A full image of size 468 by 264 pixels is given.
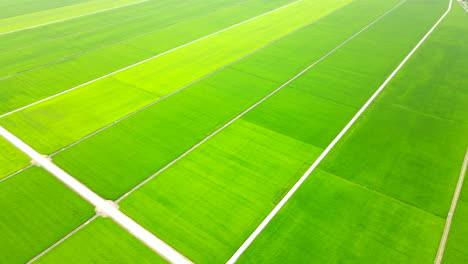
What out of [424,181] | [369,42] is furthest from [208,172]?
[369,42]

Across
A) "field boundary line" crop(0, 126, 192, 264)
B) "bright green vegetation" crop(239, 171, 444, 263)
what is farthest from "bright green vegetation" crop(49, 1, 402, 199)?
"bright green vegetation" crop(239, 171, 444, 263)

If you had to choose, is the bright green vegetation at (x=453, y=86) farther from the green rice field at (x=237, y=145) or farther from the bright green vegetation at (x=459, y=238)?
the green rice field at (x=237, y=145)

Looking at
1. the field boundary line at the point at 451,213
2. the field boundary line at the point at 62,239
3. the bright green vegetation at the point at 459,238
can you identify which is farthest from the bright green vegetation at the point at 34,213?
the bright green vegetation at the point at 459,238

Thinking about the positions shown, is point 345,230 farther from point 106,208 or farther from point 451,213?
point 106,208

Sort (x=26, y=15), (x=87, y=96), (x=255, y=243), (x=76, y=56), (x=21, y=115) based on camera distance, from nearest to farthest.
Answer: (x=255, y=243), (x=21, y=115), (x=87, y=96), (x=76, y=56), (x=26, y=15)

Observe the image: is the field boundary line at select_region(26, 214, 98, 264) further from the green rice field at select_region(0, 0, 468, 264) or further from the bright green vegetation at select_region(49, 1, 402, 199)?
the bright green vegetation at select_region(49, 1, 402, 199)

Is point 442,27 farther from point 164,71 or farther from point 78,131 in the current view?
point 78,131
